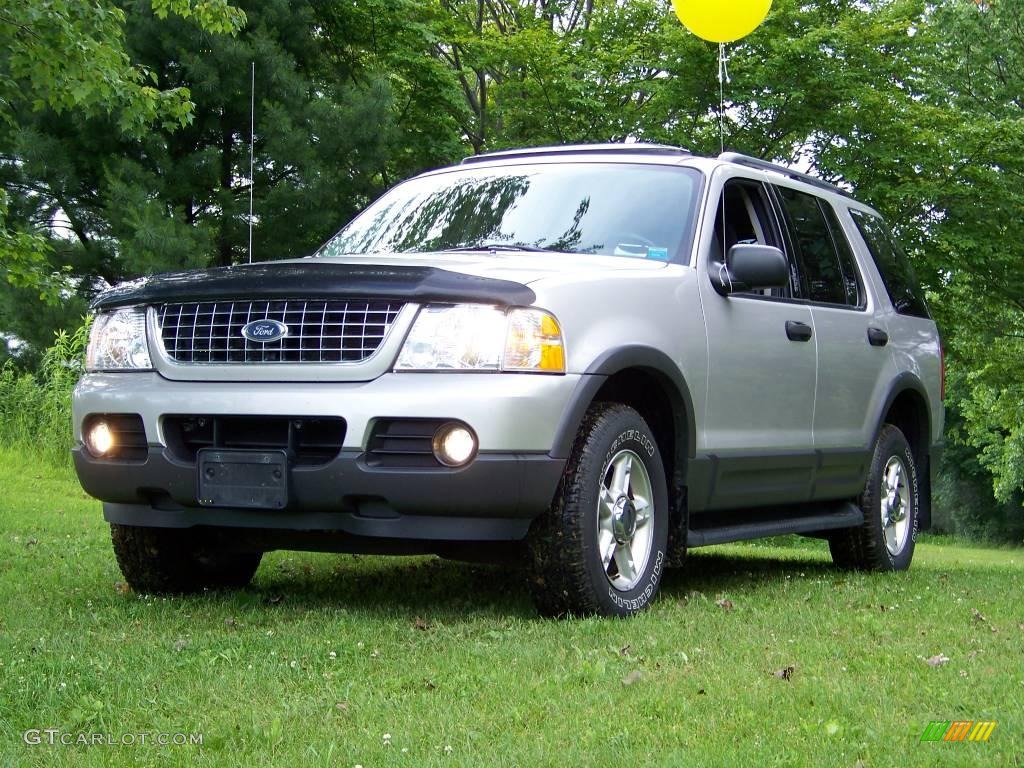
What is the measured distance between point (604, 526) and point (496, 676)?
55.7 inches

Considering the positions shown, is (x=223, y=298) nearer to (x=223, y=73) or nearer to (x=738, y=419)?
(x=738, y=419)

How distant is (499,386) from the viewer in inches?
189

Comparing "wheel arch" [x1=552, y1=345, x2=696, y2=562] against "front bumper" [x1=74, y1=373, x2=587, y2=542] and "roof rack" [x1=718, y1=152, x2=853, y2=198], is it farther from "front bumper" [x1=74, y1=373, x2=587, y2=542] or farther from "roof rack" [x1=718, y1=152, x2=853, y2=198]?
"roof rack" [x1=718, y1=152, x2=853, y2=198]

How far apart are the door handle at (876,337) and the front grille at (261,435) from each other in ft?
12.0

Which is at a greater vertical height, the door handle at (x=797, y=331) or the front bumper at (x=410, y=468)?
the door handle at (x=797, y=331)

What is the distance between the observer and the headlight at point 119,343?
5.46 m

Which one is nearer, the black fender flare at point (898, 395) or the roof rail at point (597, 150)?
the roof rail at point (597, 150)

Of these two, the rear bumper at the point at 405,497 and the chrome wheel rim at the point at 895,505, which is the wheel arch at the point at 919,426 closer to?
the chrome wheel rim at the point at 895,505

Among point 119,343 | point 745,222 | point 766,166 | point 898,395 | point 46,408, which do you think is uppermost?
point 766,166

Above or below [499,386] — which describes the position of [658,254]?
above

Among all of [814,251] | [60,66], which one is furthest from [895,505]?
[60,66]

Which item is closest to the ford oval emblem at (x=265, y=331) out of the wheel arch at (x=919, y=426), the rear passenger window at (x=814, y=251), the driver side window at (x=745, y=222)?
the driver side window at (x=745, y=222)

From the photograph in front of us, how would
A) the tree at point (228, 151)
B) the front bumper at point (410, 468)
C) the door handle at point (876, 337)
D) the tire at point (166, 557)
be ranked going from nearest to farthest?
the front bumper at point (410, 468) → the tire at point (166, 557) → the door handle at point (876, 337) → the tree at point (228, 151)

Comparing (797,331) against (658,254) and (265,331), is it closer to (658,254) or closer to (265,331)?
(658,254)
